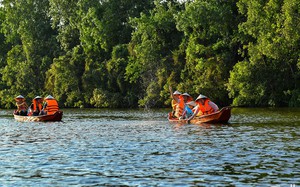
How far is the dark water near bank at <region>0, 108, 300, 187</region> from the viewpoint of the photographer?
15109 mm

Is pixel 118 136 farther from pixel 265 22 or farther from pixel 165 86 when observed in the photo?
pixel 165 86

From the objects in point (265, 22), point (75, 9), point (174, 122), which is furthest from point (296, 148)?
point (75, 9)

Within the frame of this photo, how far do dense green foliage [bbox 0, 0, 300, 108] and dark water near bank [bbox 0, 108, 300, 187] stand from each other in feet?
99.0

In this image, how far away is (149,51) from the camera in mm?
69938

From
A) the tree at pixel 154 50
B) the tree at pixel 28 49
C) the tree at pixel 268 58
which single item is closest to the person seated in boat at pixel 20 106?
the tree at pixel 268 58

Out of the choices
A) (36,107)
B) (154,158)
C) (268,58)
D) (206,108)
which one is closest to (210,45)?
(268,58)

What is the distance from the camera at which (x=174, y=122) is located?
118 feet

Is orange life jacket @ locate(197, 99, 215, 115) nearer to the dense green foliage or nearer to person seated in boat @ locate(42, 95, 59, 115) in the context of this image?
Result: person seated in boat @ locate(42, 95, 59, 115)

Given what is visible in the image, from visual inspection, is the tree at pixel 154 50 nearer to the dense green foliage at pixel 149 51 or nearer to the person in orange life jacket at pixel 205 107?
the dense green foliage at pixel 149 51

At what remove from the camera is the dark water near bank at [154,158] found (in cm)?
1511

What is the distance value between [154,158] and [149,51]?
5150cm

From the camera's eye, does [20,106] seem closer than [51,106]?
No

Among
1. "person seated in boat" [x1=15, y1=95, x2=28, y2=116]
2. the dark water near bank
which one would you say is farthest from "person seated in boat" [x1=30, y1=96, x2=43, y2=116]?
the dark water near bank

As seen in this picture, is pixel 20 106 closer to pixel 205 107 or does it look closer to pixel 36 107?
pixel 36 107
